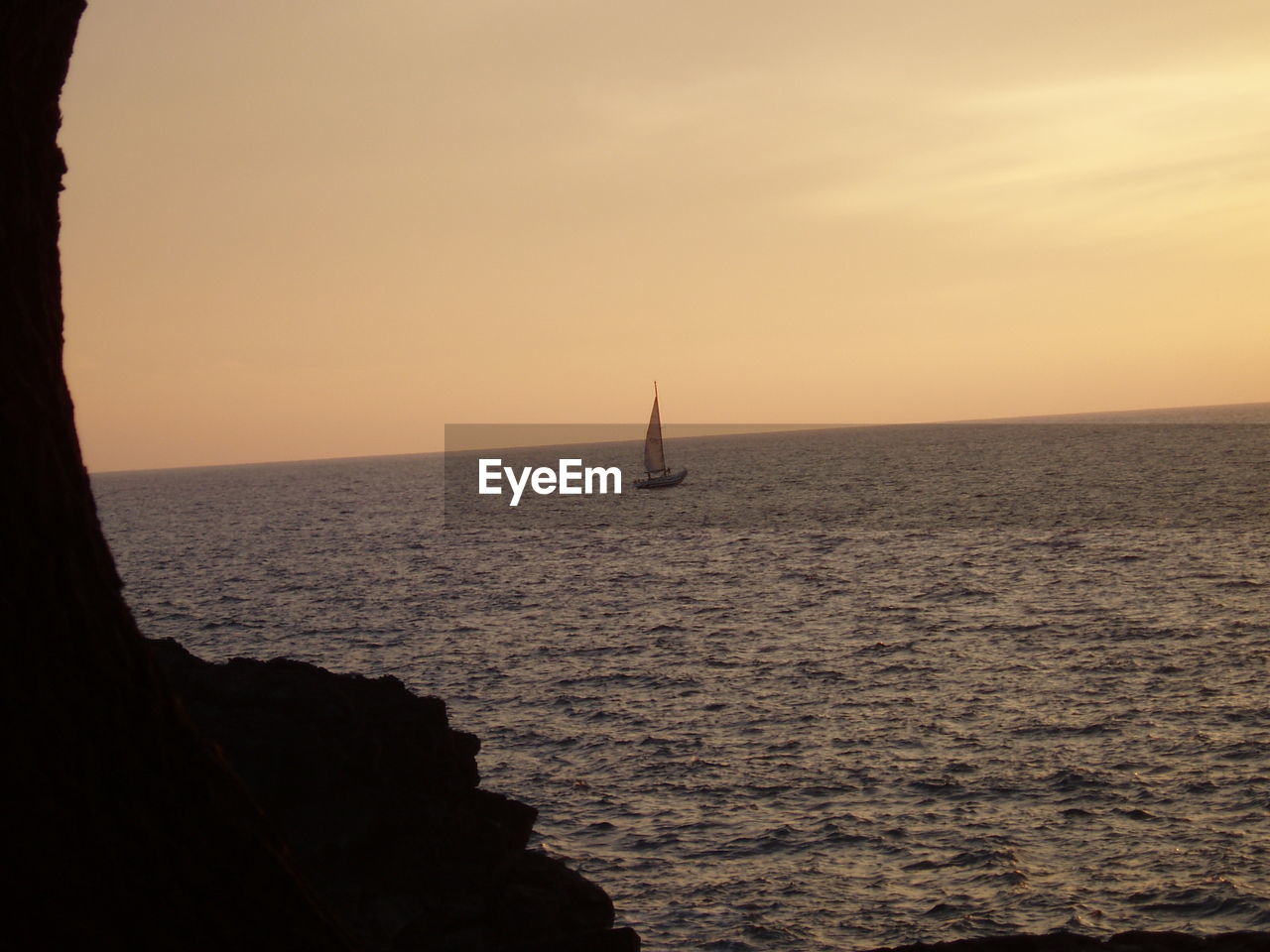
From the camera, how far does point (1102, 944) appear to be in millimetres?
14320

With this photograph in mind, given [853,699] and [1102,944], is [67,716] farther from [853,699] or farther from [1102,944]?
[853,699]

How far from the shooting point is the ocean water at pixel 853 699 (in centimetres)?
2200

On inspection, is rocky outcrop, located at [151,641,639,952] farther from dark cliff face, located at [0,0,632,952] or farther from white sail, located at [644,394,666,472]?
white sail, located at [644,394,666,472]

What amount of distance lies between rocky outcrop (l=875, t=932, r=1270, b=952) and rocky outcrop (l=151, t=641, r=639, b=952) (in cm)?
490

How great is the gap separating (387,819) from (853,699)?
71.7 feet

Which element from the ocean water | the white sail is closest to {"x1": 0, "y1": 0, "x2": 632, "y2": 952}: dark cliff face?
the ocean water

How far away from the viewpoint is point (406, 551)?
94188 millimetres

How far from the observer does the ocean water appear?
22.0m

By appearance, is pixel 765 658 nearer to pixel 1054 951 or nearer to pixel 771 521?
Result: pixel 1054 951

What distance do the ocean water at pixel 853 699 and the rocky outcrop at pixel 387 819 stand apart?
4104 mm

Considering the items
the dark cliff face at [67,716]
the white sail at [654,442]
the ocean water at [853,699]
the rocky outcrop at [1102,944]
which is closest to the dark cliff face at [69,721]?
the dark cliff face at [67,716]

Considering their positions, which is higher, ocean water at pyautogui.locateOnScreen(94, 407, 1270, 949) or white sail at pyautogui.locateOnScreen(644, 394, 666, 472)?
white sail at pyautogui.locateOnScreen(644, 394, 666, 472)

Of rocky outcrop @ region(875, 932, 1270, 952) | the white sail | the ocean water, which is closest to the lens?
rocky outcrop @ region(875, 932, 1270, 952)

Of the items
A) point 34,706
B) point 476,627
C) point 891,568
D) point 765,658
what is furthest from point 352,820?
point 891,568
